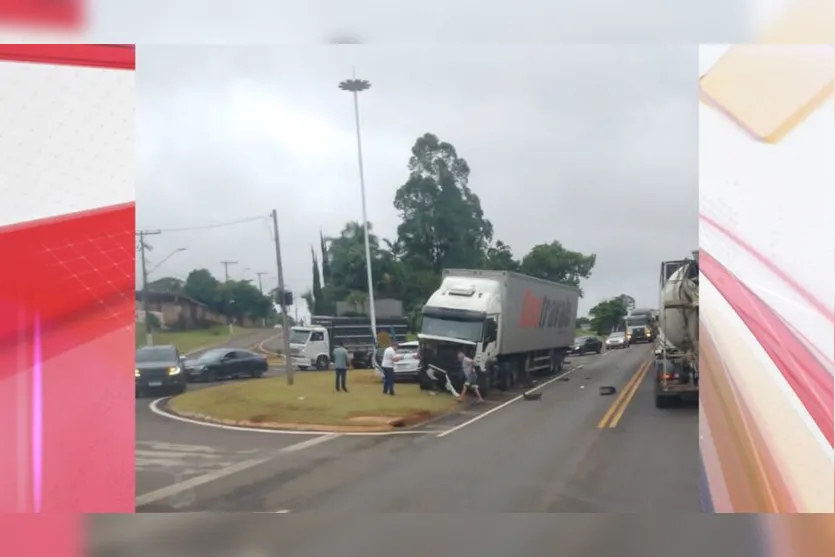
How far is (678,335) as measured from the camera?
3.18 meters

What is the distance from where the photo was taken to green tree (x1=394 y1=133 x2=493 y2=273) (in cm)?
294

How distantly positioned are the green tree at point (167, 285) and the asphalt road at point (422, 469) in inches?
19.0

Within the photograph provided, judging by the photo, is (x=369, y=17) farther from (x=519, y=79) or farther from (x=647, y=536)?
(x=647, y=536)

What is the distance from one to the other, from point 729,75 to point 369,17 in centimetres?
149

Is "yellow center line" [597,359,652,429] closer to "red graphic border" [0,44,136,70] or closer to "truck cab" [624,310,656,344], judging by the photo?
"truck cab" [624,310,656,344]

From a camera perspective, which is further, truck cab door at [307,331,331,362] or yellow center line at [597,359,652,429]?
yellow center line at [597,359,652,429]

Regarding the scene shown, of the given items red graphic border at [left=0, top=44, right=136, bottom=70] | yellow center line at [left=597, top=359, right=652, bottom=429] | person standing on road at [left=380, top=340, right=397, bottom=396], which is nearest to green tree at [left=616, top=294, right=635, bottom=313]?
yellow center line at [left=597, top=359, right=652, bottom=429]

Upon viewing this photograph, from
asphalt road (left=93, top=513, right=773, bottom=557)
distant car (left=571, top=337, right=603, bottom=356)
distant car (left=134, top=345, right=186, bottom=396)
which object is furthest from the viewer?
distant car (left=571, top=337, right=603, bottom=356)

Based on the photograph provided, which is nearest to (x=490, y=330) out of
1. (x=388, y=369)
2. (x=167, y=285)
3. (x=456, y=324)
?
(x=456, y=324)

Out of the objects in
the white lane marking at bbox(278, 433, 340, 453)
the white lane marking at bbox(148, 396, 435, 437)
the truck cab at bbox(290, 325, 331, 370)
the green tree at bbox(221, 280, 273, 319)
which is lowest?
the white lane marking at bbox(278, 433, 340, 453)

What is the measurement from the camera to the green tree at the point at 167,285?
295 centimetres

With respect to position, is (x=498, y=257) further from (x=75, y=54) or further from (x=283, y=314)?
(x=75, y=54)

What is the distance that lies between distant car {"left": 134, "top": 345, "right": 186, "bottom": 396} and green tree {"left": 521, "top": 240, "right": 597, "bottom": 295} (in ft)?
4.81

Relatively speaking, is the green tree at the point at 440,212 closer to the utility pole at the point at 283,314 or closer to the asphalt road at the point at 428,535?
the utility pole at the point at 283,314
